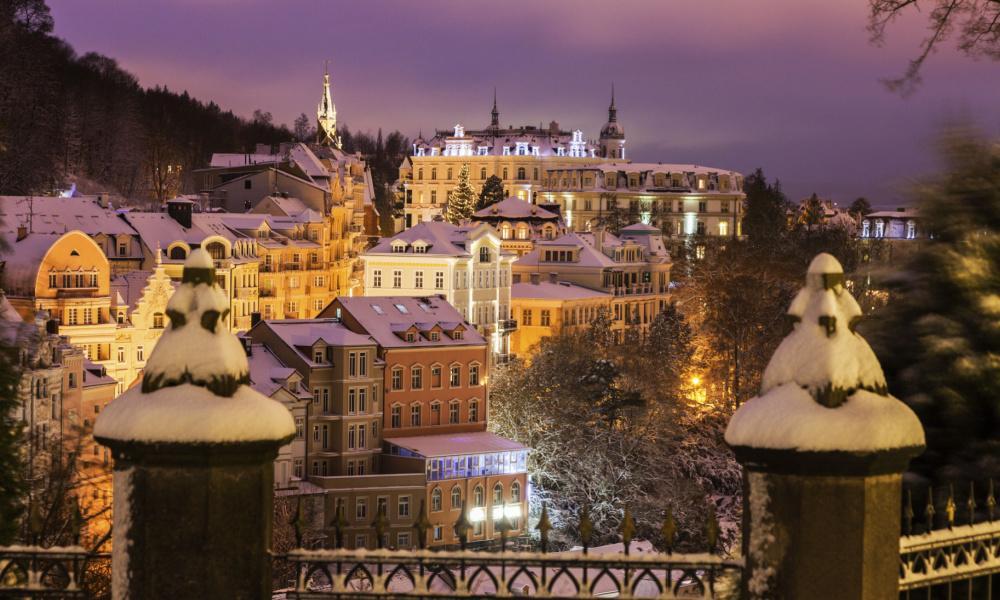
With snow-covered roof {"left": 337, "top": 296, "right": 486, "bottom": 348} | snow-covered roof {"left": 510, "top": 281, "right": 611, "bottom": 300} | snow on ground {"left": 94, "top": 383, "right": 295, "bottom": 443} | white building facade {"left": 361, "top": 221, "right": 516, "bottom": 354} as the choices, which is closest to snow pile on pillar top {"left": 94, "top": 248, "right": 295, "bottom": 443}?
snow on ground {"left": 94, "top": 383, "right": 295, "bottom": 443}

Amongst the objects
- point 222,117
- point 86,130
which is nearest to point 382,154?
point 222,117

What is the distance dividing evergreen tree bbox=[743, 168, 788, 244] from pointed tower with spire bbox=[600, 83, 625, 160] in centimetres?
1262

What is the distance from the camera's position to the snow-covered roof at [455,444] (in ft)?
134

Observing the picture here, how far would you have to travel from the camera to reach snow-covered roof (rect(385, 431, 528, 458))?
134 feet

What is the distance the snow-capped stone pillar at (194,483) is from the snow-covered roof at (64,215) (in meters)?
43.5

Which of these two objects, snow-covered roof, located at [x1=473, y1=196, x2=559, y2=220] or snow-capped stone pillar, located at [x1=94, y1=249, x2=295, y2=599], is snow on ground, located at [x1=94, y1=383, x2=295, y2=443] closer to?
snow-capped stone pillar, located at [x1=94, y1=249, x2=295, y2=599]

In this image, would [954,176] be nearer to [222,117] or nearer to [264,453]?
[264,453]

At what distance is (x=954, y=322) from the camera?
853 centimetres

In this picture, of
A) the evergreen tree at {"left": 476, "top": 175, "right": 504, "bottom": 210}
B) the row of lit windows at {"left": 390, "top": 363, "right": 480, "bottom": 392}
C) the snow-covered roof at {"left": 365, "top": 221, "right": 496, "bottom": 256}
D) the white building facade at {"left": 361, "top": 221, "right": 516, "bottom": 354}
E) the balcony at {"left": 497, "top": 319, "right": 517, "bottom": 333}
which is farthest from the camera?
the evergreen tree at {"left": 476, "top": 175, "right": 504, "bottom": 210}

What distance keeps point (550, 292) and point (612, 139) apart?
62552 millimetres

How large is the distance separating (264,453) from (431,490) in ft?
110

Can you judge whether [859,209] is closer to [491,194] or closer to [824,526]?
[491,194]

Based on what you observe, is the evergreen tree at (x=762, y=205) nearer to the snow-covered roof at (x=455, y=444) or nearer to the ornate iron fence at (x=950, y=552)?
the snow-covered roof at (x=455, y=444)

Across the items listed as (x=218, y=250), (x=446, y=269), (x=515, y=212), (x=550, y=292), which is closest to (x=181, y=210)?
(x=218, y=250)
